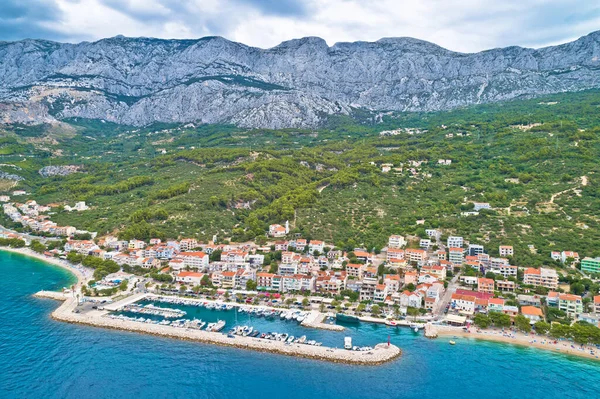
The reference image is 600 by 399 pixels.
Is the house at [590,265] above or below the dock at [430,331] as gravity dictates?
above

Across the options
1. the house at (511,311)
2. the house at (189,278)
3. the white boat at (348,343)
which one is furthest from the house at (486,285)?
the house at (189,278)

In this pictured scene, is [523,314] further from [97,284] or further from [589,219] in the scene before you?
[97,284]

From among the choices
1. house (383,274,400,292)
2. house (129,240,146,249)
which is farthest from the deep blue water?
house (129,240,146,249)

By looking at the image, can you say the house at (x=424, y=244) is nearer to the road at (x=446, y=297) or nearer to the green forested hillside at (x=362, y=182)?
the green forested hillside at (x=362, y=182)

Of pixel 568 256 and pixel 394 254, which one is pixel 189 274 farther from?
pixel 568 256

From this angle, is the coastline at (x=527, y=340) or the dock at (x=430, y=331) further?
the dock at (x=430, y=331)

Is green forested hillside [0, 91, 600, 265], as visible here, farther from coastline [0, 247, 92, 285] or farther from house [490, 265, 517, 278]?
coastline [0, 247, 92, 285]

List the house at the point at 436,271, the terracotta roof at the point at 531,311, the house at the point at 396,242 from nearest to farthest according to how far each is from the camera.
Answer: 1. the terracotta roof at the point at 531,311
2. the house at the point at 436,271
3. the house at the point at 396,242
